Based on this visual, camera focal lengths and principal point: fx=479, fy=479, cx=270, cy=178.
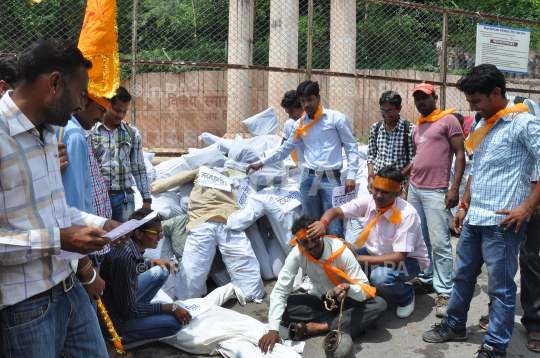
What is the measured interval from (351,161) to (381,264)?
1.10 meters

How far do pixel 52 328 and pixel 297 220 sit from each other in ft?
6.31

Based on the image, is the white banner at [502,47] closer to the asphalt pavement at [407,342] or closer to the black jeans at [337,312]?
the asphalt pavement at [407,342]

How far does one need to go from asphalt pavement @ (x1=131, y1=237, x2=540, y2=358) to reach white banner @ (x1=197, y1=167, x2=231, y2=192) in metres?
1.25

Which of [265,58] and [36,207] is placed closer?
[36,207]

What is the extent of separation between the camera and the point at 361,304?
3.45m

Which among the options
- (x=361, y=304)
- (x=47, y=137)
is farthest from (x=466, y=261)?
(x=47, y=137)

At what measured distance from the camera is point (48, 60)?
1574 mm

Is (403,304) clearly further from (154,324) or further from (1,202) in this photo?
(1,202)

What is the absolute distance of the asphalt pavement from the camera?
3.22 meters

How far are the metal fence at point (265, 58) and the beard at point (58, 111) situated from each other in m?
4.28

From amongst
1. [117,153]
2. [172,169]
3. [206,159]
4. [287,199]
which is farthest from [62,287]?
[172,169]

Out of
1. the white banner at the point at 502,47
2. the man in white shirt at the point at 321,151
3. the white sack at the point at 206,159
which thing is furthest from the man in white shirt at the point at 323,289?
the white banner at the point at 502,47

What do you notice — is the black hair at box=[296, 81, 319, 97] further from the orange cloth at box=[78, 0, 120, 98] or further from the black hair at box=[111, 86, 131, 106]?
the orange cloth at box=[78, 0, 120, 98]

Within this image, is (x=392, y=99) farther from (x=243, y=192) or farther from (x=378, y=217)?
(x=243, y=192)
